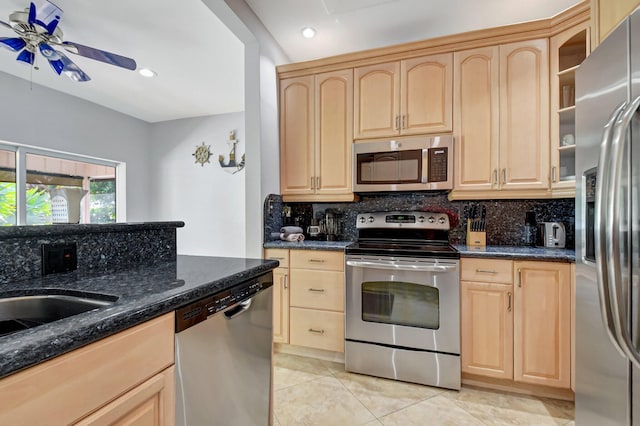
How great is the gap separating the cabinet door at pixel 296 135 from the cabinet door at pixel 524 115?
4.98 feet

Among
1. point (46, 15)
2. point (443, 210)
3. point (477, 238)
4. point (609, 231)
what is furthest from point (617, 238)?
point (46, 15)

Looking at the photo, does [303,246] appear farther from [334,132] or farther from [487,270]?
[487,270]

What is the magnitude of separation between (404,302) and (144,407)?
1.68 metres

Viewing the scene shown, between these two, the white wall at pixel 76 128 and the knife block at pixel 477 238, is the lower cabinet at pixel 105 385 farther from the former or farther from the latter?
the white wall at pixel 76 128

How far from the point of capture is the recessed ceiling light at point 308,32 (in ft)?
8.06

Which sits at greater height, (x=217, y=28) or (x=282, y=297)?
(x=217, y=28)

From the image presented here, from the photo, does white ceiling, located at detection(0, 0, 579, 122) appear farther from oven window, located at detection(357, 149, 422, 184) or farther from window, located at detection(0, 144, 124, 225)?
oven window, located at detection(357, 149, 422, 184)

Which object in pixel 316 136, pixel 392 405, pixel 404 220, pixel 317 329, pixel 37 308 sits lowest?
pixel 392 405

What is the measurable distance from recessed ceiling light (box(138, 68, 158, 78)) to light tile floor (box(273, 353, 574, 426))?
10.6 ft

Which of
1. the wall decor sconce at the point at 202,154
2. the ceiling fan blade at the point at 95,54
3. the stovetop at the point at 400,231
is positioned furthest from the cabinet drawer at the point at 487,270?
Result: the wall decor sconce at the point at 202,154

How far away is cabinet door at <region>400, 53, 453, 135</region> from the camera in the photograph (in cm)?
230

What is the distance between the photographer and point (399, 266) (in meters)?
2.04

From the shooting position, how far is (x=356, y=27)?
2.44 metres

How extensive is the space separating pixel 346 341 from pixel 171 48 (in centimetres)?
298
